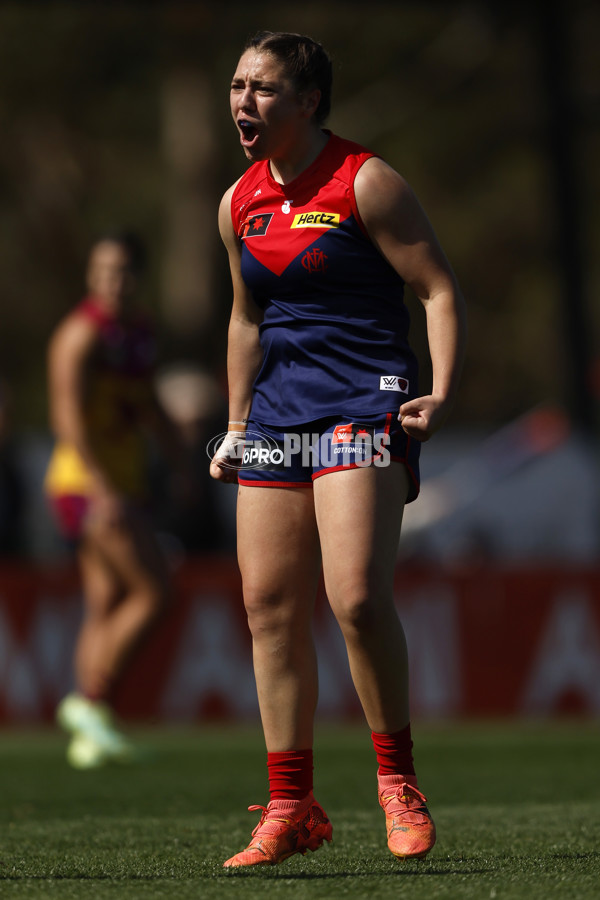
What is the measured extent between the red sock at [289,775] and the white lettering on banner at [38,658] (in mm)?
4949

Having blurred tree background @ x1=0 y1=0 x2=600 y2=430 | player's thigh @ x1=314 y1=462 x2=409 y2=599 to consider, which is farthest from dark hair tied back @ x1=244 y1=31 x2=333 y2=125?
blurred tree background @ x1=0 y1=0 x2=600 y2=430

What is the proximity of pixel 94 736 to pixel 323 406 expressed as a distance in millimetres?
3346

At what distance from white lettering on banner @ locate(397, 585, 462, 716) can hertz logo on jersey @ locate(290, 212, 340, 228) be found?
17.3 feet

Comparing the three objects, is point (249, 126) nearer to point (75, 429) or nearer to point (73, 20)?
point (75, 429)

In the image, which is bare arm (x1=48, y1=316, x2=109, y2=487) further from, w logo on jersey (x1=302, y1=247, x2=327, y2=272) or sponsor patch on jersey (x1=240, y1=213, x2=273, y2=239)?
w logo on jersey (x1=302, y1=247, x2=327, y2=272)

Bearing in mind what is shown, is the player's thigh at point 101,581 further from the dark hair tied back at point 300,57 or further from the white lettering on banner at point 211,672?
the dark hair tied back at point 300,57

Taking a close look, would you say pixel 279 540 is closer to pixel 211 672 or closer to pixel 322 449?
pixel 322 449

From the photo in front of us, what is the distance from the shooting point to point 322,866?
3902mm

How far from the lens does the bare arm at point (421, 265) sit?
12.5 ft

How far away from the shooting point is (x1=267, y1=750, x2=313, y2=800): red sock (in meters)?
3.96

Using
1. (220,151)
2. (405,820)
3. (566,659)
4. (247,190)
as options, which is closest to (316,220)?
(247,190)

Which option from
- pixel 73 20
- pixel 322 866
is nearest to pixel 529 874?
pixel 322 866

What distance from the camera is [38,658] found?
28.9ft

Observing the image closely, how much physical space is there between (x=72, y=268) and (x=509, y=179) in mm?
7112
